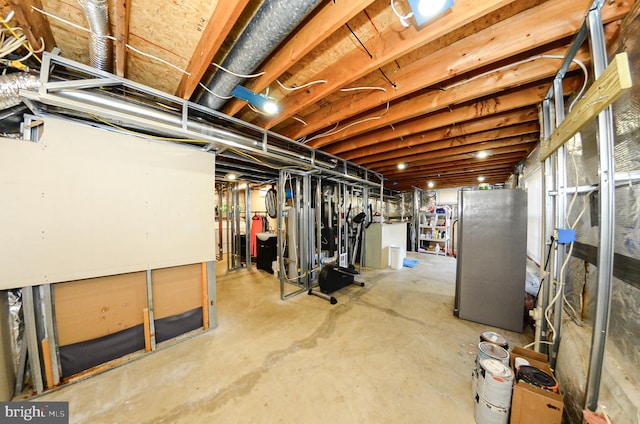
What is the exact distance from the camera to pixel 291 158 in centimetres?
289

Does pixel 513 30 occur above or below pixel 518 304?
above

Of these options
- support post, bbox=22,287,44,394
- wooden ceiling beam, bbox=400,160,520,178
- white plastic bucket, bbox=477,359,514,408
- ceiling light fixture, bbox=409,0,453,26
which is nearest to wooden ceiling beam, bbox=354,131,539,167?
wooden ceiling beam, bbox=400,160,520,178

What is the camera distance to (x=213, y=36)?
4.28ft

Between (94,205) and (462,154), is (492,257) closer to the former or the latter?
(462,154)

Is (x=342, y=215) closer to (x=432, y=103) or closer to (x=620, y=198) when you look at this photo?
(x=432, y=103)

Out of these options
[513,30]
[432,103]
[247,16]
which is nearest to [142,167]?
[247,16]

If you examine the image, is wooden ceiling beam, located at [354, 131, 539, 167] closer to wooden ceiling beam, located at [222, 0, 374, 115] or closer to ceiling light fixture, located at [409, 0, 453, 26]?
ceiling light fixture, located at [409, 0, 453, 26]

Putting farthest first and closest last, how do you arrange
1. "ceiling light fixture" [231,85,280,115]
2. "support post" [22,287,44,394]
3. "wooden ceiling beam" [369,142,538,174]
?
"wooden ceiling beam" [369,142,538,174]
"ceiling light fixture" [231,85,280,115]
"support post" [22,287,44,394]

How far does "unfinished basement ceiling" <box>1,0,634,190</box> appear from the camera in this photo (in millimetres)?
1210

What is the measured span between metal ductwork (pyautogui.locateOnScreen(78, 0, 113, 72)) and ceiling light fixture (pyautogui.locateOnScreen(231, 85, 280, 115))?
79 centimetres

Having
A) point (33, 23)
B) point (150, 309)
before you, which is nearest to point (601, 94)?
point (33, 23)

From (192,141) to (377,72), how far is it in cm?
207

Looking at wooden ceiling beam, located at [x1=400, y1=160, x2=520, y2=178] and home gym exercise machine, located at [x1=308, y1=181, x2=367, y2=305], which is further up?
wooden ceiling beam, located at [x1=400, y1=160, x2=520, y2=178]

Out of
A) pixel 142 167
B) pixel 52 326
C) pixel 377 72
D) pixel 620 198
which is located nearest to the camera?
pixel 620 198
